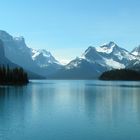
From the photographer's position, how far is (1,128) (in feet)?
219

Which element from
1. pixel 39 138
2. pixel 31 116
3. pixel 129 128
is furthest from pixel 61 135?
pixel 31 116

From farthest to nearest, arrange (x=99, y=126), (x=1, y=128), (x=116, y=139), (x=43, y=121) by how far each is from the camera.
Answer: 1. (x=43, y=121)
2. (x=99, y=126)
3. (x=1, y=128)
4. (x=116, y=139)

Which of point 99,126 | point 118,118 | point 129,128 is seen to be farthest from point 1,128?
point 118,118

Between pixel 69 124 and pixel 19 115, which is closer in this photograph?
pixel 69 124

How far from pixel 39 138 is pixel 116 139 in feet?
38.8

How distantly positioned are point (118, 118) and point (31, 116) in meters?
19.1

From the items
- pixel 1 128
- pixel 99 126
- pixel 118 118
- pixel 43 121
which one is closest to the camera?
pixel 1 128

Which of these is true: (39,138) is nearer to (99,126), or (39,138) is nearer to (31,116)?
(99,126)

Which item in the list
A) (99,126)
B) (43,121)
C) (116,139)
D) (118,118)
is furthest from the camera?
(118,118)

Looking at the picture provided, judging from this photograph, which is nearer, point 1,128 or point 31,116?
point 1,128

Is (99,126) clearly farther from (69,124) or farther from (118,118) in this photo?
(118,118)

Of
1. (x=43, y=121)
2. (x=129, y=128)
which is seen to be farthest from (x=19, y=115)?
(x=129, y=128)

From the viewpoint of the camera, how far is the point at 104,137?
200 feet

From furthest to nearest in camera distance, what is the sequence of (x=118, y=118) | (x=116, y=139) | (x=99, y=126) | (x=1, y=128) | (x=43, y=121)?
(x=118, y=118), (x=43, y=121), (x=99, y=126), (x=1, y=128), (x=116, y=139)
